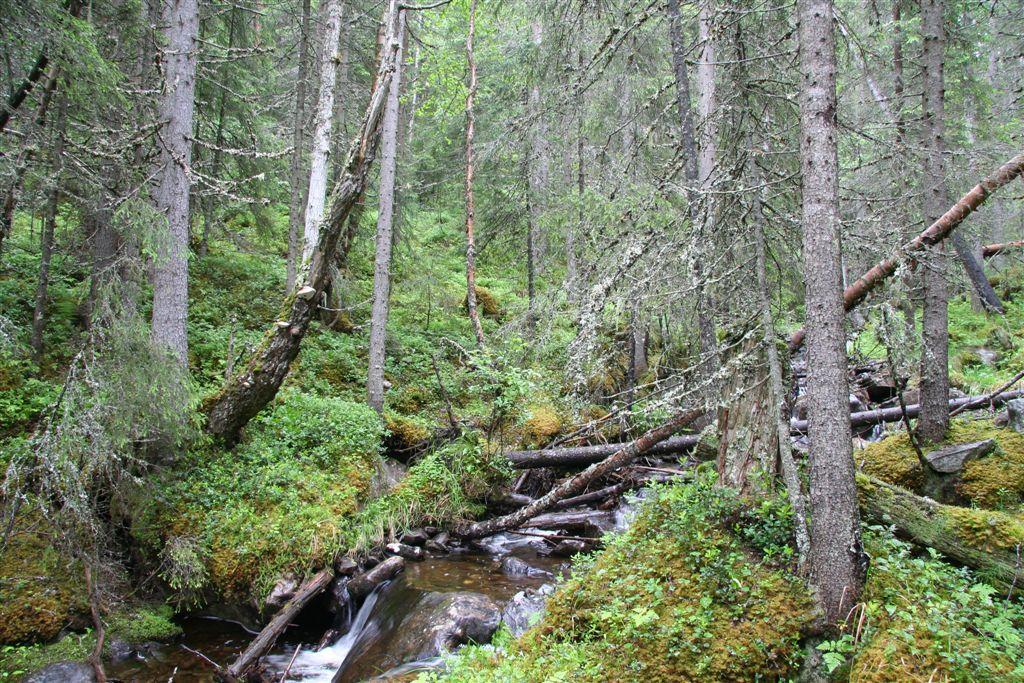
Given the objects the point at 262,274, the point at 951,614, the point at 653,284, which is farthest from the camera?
the point at 262,274

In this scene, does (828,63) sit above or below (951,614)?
above

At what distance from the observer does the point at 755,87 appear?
5.93 meters

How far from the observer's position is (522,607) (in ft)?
22.9

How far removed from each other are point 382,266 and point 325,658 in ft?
25.7

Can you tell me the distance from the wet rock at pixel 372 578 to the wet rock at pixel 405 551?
366 mm

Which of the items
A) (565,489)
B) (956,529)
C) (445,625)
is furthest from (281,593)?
(956,529)

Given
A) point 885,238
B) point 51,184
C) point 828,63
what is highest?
point 828,63

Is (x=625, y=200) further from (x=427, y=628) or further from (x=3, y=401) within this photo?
(x=3, y=401)

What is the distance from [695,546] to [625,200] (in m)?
5.14

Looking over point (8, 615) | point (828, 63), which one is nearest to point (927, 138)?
point (828, 63)

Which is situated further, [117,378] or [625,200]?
[625,200]

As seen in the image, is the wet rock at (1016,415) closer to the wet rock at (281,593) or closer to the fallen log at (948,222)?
the fallen log at (948,222)

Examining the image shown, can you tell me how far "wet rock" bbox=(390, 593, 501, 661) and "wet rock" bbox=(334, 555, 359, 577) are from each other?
1509 mm

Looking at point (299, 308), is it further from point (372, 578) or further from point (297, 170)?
Result: point (297, 170)
